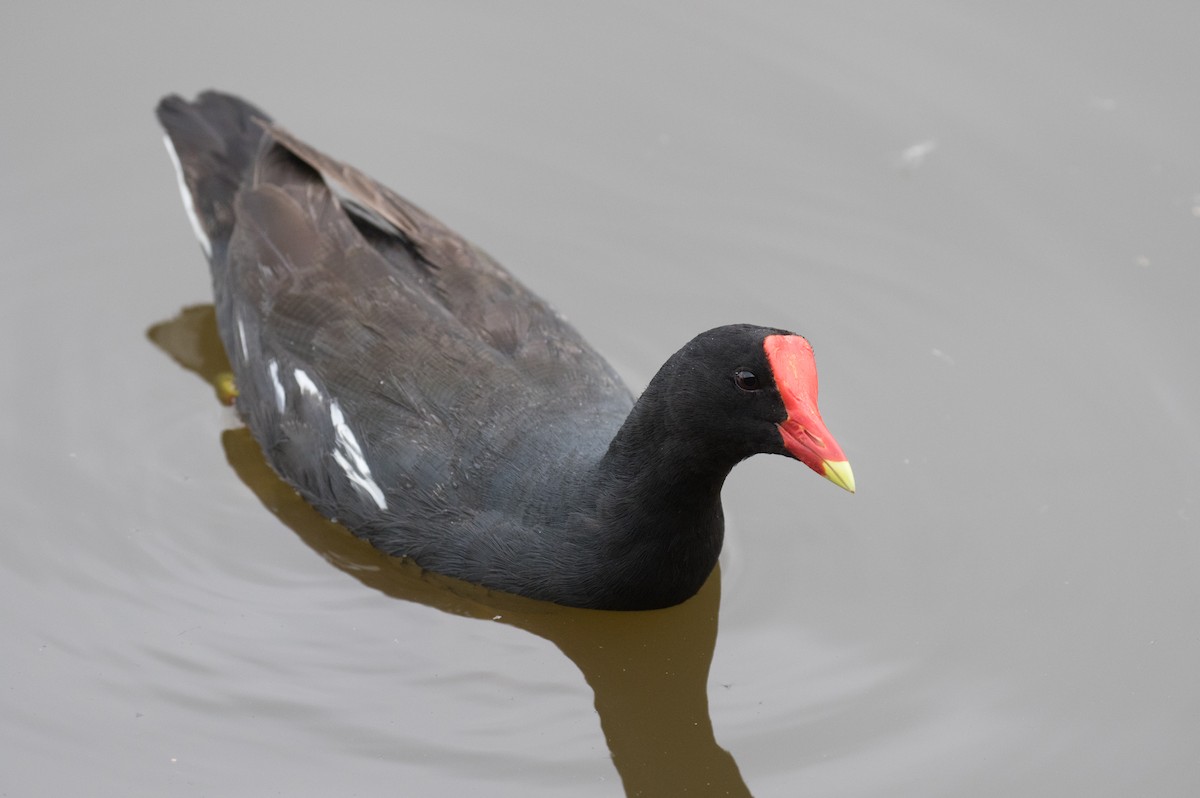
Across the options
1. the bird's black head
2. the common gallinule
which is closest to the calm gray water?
the common gallinule

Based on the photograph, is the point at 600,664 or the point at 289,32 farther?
the point at 289,32

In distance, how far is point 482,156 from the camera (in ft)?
30.6

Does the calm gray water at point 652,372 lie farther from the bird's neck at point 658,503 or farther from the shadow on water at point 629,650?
the bird's neck at point 658,503

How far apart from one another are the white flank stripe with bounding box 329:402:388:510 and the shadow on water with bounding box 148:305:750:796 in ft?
1.04

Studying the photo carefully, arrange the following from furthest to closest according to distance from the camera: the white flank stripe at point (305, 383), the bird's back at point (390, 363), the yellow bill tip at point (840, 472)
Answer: the white flank stripe at point (305, 383) < the bird's back at point (390, 363) < the yellow bill tip at point (840, 472)

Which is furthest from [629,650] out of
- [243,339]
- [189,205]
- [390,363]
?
[189,205]

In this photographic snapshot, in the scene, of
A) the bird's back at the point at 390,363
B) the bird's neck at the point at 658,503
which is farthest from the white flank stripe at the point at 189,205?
the bird's neck at the point at 658,503

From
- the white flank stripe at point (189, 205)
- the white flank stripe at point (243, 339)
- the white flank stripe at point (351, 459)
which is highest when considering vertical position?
the white flank stripe at point (189, 205)

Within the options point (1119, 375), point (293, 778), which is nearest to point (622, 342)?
point (1119, 375)

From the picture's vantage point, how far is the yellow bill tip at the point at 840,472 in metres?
6.14

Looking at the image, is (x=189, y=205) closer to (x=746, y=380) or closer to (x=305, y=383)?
(x=305, y=383)

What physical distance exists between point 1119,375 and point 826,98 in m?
2.35

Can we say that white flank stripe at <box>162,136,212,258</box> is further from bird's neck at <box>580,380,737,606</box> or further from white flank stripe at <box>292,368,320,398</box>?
bird's neck at <box>580,380,737,606</box>

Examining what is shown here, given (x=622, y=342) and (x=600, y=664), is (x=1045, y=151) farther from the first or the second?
(x=600, y=664)
